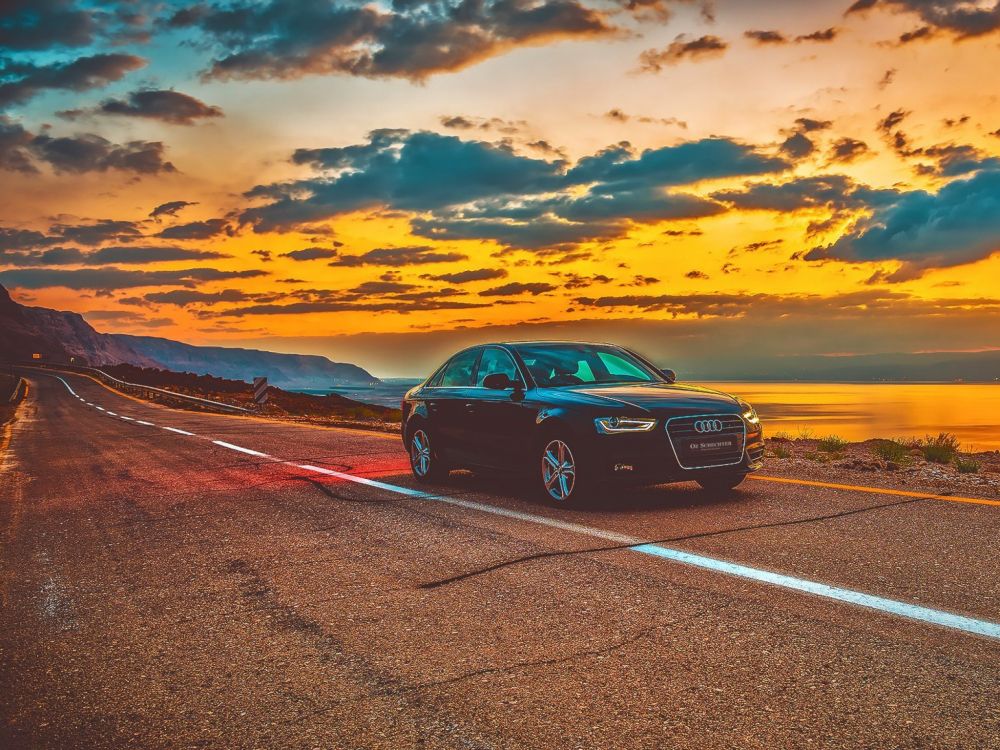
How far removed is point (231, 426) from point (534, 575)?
16910mm

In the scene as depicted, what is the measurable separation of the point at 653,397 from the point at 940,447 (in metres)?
8.33

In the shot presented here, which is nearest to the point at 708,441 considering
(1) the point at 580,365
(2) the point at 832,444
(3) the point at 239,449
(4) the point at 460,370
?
(1) the point at 580,365

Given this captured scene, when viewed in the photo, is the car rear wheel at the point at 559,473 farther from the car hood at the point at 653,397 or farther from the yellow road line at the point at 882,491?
the yellow road line at the point at 882,491

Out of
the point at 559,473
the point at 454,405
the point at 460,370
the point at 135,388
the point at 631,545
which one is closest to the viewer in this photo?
the point at 631,545

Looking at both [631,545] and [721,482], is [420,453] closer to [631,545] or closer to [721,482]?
[721,482]

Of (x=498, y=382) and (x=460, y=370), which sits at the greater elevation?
(x=460, y=370)

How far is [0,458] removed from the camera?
1448cm

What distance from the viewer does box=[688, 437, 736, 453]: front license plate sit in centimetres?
730

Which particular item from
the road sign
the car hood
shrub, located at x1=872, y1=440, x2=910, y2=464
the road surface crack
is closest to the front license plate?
the car hood

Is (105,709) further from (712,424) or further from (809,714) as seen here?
(712,424)

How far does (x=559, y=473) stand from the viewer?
753cm

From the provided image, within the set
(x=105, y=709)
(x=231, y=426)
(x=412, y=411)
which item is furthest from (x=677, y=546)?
(x=231, y=426)

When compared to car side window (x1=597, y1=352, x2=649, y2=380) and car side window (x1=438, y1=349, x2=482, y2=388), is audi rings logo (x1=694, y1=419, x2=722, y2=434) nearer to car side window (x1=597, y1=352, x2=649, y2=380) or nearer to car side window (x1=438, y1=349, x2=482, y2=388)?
car side window (x1=597, y1=352, x2=649, y2=380)

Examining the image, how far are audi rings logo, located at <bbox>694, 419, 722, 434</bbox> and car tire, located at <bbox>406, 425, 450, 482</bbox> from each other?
310 cm
